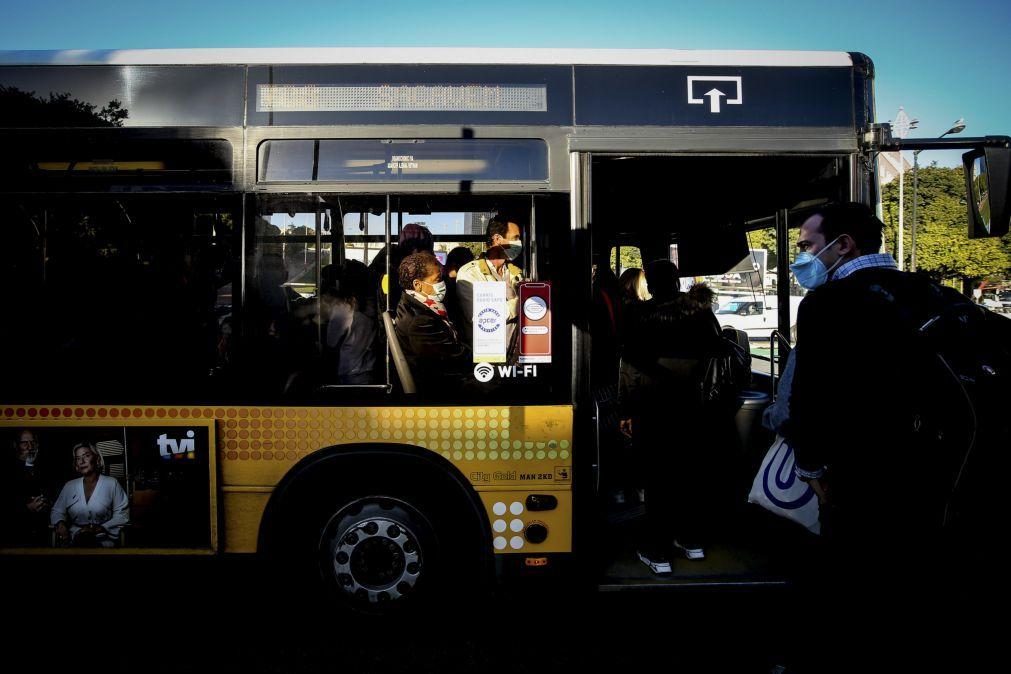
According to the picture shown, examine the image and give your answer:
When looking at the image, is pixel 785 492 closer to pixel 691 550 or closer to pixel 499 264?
pixel 691 550

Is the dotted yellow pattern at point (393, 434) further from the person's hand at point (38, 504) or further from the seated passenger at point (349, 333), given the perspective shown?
the person's hand at point (38, 504)

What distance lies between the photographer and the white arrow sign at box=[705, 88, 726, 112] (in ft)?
12.6

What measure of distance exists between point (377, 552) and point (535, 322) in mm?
1466

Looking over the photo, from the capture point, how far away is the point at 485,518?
379 cm

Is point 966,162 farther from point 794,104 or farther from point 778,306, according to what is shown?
point 778,306

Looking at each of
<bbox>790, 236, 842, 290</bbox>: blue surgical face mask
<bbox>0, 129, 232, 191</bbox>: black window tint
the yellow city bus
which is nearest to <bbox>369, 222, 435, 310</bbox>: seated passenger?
the yellow city bus

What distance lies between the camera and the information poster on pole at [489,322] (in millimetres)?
3738

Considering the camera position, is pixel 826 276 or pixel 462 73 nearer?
pixel 826 276

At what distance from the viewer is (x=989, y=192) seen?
3.56 metres

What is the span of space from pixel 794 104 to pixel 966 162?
889mm

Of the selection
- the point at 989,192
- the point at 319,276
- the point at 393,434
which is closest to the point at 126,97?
the point at 319,276

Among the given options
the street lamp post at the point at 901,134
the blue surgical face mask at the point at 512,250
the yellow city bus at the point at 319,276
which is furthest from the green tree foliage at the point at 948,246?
the blue surgical face mask at the point at 512,250

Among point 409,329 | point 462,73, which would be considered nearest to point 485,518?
point 409,329

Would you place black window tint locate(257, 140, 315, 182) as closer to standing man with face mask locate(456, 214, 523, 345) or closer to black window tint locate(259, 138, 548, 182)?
black window tint locate(259, 138, 548, 182)
